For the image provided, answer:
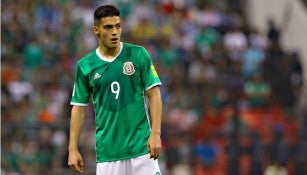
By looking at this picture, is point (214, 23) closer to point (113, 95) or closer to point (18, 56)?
point (18, 56)

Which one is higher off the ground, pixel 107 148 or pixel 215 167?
pixel 107 148

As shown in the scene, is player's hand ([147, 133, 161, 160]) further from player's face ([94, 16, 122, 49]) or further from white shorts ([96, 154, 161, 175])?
player's face ([94, 16, 122, 49])

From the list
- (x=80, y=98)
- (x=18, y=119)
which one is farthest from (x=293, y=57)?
(x=80, y=98)

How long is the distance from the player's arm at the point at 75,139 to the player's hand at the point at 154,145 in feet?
1.95

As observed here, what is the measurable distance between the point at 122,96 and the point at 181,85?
421 inches

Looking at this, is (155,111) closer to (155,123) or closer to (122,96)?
(155,123)

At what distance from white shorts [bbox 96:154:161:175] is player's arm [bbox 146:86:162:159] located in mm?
314

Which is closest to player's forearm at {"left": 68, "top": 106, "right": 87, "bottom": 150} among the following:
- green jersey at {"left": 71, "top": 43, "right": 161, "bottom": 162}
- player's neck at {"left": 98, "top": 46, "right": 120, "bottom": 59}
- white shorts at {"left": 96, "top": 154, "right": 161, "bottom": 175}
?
green jersey at {"left": 71, "top": 43, "right": 161, "bottom": 162}

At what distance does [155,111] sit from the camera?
873cm

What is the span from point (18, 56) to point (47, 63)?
62 cm

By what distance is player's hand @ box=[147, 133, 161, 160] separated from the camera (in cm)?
854

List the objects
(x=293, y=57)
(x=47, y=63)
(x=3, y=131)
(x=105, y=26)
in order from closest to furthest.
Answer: (x=105, y=26), (x=3, y=131), (x=47, y=63), (x=293, y=57)

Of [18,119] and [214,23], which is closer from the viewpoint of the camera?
[18,119]

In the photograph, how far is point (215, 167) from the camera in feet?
58.4
